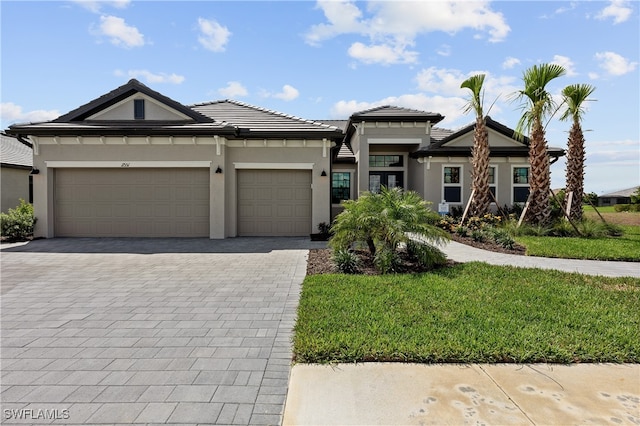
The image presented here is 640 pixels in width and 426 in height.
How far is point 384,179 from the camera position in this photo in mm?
17641

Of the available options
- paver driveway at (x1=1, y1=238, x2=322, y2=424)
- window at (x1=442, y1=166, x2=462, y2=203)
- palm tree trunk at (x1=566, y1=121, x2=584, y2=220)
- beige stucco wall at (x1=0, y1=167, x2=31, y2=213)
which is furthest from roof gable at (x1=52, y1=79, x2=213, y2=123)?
palm tree trunk at (x1=566, y1=121, x2=584, y2=220)

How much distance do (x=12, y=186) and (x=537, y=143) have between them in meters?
23.2

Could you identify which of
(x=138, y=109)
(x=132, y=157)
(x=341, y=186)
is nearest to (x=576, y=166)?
(x=341, y=186)

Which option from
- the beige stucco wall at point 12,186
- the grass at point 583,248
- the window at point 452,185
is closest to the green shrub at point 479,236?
the grass at point 583,248

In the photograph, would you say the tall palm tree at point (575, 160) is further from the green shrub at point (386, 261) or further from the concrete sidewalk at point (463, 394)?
the concrete sidewalk at point (463, 394)

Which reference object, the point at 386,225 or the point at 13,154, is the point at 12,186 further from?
the point at 386,225

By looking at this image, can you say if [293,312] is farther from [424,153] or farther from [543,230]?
[424,153]

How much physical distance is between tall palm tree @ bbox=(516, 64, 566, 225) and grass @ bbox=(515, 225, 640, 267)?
5.38ft

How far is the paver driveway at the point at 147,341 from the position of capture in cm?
267

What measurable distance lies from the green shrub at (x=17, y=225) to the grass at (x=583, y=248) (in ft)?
52.8

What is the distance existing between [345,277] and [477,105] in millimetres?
10118

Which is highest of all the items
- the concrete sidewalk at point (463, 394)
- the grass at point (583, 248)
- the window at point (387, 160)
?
the window at point (387, 160)

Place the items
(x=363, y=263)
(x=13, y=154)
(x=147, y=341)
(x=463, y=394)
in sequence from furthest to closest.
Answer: (x=13, y=154) < (x=363, y=263) < (x=147, y=341) < (x=463, y=394)

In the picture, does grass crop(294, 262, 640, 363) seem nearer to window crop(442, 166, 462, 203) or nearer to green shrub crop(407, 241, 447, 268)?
green shrub crop(407, 241, 447, 268)
